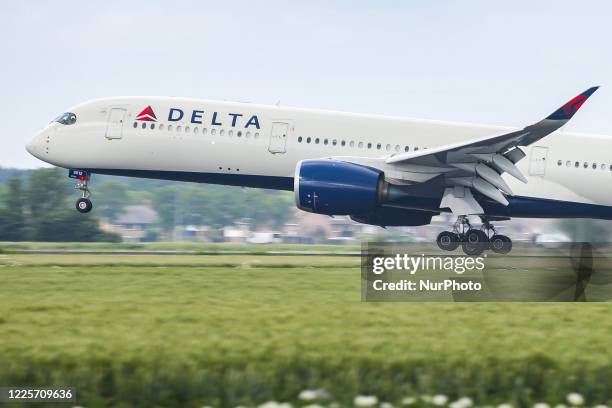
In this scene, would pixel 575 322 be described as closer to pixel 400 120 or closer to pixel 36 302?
Result: pixel 36 302

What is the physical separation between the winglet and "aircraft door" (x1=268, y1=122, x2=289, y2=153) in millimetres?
7908

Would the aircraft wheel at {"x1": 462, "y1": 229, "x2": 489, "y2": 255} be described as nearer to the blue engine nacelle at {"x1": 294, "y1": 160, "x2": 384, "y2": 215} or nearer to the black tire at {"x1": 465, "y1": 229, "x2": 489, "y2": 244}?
the black tire at {"x1": 465, "y1": 229, "x2": 489, "y2": 244}

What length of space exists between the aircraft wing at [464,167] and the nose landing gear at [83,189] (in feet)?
28.4

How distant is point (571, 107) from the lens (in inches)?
822

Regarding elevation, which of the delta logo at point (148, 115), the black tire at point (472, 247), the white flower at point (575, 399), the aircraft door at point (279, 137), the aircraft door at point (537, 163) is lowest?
the black tire at point (472, 247)

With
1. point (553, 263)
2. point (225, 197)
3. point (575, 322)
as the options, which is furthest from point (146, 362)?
point (225, 197)

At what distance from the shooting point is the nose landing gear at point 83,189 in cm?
2686

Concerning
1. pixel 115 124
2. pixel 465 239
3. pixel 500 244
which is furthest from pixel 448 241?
pixel 115 124

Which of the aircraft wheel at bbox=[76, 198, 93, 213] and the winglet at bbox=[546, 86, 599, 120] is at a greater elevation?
the winglet at bbox=[546, 86, 599, 120]

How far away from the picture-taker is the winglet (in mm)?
20875

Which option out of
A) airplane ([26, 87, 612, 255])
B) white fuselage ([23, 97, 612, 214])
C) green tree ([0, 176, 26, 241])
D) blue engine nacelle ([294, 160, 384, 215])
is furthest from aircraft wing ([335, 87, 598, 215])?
green tree ([0, 176, 26, 241])

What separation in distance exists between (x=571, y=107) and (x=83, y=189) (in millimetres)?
15637

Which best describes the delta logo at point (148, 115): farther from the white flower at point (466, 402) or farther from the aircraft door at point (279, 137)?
the white flower at point (466, 402)

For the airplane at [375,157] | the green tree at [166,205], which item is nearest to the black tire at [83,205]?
the airplane at [375,157]
